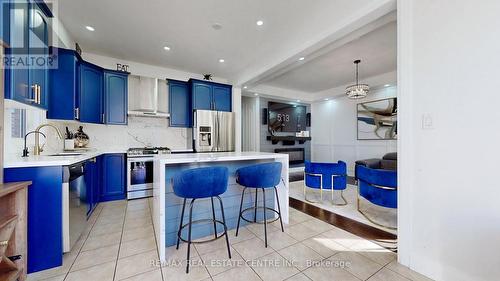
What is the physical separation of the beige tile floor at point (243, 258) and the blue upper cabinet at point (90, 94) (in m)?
1.84

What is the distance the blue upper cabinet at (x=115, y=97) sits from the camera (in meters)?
3.46

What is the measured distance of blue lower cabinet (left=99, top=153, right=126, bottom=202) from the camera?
10.8ft

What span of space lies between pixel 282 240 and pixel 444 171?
5.11 ft

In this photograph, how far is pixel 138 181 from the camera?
3.50 m

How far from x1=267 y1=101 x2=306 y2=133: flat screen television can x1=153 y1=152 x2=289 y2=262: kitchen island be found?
12.9 ft

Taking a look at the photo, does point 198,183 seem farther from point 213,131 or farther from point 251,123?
point 251,123

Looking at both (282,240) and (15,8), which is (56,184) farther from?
(282,240)

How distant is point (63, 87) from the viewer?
2635 mm

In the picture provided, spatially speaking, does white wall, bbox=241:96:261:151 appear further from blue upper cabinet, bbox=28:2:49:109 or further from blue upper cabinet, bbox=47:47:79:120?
blue upper cabinet, bbox=28:2:49:109

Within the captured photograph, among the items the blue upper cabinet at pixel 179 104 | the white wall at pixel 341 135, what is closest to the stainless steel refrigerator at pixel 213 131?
the blue upper cabinet at pixel 179 104

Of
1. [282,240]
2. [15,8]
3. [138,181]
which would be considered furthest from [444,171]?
[138,181]

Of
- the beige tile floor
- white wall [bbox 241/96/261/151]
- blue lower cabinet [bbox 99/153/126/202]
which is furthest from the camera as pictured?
white wall [bbox 241/96/261/151]

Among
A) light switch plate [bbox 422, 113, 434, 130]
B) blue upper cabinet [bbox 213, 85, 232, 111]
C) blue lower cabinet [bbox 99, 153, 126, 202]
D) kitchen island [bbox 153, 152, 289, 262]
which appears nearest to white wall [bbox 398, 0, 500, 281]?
light switch plate [bbox 422, 113, 434, 130]

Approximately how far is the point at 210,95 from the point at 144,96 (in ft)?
4.37
